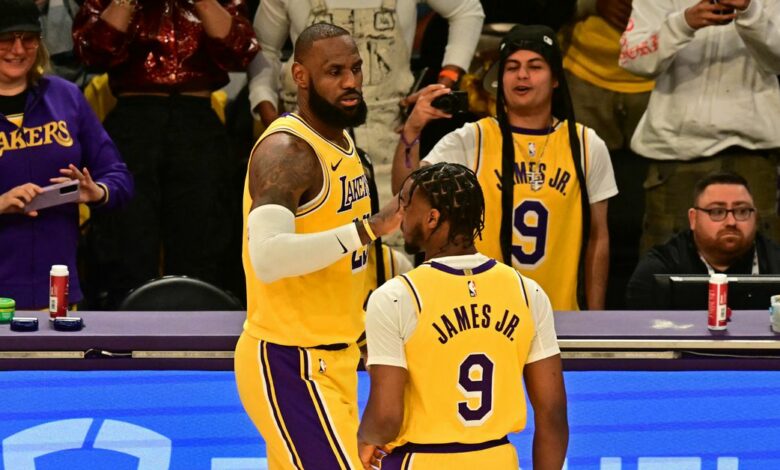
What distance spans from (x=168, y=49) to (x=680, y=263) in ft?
7.97

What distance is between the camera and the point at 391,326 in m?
3.16

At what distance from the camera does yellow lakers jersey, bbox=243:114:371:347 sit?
3822mm

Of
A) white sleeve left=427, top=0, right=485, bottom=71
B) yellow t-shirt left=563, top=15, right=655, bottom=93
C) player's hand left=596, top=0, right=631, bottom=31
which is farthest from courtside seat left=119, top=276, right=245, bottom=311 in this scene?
player's hand left=596, top=0, right=631, bottom=31

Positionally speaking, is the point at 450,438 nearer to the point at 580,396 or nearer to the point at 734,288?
the point at 580,396

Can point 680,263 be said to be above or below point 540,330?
below

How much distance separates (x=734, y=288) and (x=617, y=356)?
2.41ft

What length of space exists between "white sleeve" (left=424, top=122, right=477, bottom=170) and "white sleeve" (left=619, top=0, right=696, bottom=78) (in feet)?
3.41

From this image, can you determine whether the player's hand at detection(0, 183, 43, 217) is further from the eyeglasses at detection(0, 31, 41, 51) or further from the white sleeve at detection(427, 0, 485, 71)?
the white sleeve at detection(427, 0, 485, 71)

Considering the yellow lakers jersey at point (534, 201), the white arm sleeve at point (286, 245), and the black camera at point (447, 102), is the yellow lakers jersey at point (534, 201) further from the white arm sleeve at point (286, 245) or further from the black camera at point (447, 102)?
the white arm sleeve at point (286, 245)

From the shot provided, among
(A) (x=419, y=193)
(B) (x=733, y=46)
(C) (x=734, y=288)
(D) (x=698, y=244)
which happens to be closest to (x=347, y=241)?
(A) (x=419, y=193)

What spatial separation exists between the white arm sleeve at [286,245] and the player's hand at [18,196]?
71.0 inches

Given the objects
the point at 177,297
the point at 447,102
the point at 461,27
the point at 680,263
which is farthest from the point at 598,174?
the point at 177,297

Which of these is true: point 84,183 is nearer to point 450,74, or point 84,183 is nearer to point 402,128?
point 402,128

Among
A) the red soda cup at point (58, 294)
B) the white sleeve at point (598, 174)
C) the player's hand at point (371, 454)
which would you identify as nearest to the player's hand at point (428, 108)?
the white sleeve at point (598, 174)
